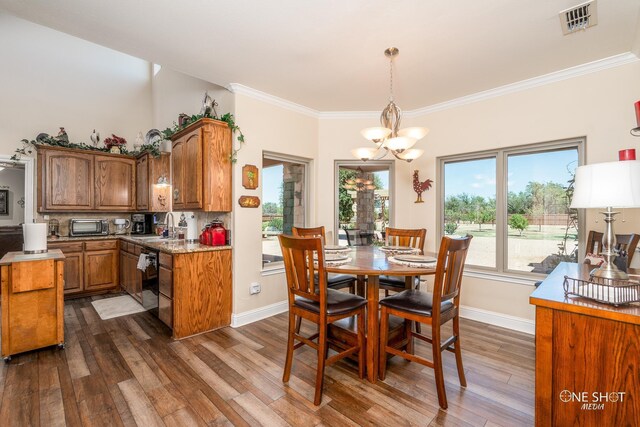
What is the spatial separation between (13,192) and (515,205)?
27.5ft

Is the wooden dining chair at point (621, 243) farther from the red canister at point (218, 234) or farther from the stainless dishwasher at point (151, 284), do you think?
the stainless dishwasher at point (151, 284)

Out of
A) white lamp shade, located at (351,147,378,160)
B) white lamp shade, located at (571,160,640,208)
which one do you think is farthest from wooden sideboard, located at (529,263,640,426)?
white lamp shade, located at (351,147,378,160)

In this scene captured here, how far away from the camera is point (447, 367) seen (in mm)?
2389

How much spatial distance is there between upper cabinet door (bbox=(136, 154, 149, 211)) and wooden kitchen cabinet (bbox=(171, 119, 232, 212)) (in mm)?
1695

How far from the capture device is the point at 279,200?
13.1 feet

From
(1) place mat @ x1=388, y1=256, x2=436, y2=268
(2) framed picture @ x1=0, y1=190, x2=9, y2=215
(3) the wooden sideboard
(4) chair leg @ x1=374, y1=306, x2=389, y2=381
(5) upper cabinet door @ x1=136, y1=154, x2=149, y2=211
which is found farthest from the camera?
(2) framed picture @ x1=0, y1=190, x2=9, y2=215

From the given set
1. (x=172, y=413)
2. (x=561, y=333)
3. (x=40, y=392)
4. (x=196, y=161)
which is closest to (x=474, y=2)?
(x=561, y=333)

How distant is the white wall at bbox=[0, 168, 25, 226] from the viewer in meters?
5.54

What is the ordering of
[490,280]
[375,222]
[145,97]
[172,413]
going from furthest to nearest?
[145,97] → [375,222] → [490,280] → [172,413]

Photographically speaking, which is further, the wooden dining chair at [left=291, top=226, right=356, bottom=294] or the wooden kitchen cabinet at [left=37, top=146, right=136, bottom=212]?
the wooden kitchen cabinet at [left=37, top=146, right=136, bottom=212]

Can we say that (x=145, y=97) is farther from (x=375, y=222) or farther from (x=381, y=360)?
(x=381, y=360)

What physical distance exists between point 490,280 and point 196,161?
3603 millimetres

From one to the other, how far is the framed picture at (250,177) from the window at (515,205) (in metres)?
2.40

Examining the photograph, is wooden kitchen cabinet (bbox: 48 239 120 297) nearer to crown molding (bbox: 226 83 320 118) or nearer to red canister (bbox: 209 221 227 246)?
red canister (bbox: 209 221 227 246)
